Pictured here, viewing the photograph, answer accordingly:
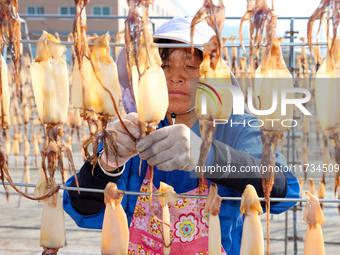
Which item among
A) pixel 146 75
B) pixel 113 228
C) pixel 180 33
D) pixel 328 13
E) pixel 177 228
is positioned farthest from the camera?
pixel 177 228

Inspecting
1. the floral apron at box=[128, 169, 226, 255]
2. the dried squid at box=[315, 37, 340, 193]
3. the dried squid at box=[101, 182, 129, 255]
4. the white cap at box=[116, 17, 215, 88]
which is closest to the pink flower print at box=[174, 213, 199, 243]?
the floral apron at box=[128, 169, 226, 255]

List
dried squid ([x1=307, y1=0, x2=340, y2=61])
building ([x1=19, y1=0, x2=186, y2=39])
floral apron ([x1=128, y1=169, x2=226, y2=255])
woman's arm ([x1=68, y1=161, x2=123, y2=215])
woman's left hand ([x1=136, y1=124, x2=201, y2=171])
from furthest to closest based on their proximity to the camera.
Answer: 1. building ([x1=19, y1=0, x2=186, y2=39])
2. floral apron ([x1=128, y1=169, x2=226, y2=255])
3. woman's arm ([x1=68, y1=161, x2=123, y2=215])
4. woman's left hand ([x1=136, y1=124, x2=201, y2=171])
5. dried squid ([x1=307, y1=0, x2=340, y2=61])

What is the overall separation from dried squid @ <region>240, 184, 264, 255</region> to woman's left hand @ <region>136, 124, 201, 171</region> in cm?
19

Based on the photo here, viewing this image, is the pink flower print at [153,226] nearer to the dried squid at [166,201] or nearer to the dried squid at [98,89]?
the dried squid at [166,201]

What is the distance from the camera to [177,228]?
146 cm

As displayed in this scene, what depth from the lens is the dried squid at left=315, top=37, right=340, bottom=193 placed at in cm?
85

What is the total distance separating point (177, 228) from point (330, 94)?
81 cm

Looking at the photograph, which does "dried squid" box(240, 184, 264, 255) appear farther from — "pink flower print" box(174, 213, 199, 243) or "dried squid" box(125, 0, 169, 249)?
"pink flower print" box(174, 213, 199, 243)

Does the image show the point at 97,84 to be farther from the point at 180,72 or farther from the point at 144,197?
the point at 144,197

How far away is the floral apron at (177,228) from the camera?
1447 millimetres

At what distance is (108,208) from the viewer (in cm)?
105

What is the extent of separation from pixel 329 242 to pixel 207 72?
2.89 m

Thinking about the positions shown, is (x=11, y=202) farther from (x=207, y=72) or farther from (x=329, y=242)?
(x=207, y=72)

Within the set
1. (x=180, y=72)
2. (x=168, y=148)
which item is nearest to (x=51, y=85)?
(x=168, y=148)
